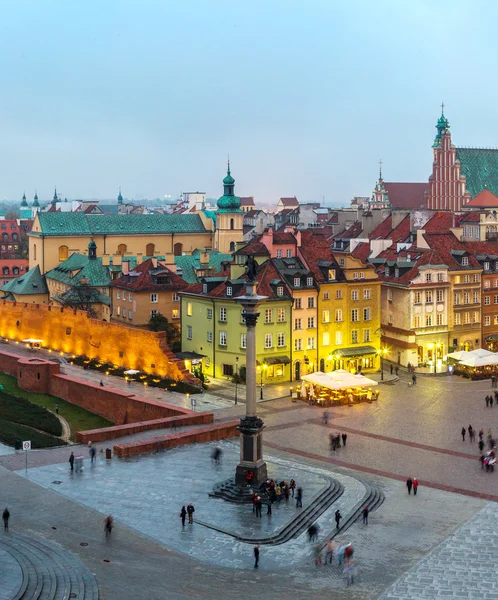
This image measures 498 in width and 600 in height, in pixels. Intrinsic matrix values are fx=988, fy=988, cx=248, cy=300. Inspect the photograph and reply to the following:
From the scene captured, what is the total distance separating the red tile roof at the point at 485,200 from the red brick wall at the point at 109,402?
211ft

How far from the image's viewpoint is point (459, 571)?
29.0 metres

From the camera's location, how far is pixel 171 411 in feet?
161

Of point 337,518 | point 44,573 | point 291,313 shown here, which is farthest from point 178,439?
point 291,313

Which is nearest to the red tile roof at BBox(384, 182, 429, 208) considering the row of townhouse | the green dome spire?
the green dome spire

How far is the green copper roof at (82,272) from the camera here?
81125 millimetres

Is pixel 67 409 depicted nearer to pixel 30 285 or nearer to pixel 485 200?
pixel 30 285

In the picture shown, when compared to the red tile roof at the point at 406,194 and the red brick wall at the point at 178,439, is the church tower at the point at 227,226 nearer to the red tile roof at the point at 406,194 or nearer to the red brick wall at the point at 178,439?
the red tile roof at the point at 406,194

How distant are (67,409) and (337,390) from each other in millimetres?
15441

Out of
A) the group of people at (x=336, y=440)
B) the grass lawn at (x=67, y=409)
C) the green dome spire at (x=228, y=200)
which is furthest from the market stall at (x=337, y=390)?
the green dome spire at (x=228, y=200)

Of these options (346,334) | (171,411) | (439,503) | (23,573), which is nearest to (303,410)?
(171,411)

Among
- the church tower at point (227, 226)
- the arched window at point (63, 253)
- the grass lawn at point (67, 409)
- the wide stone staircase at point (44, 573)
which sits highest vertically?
the church tower at point (227, 226)

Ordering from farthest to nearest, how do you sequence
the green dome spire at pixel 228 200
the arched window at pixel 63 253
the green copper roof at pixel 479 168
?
the green copper roof at pixel 479 168 < the green dome spire at pixel 228 200 < the arched window at pixel 63 253

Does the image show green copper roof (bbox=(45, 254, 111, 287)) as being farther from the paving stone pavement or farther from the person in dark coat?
the paving stone pavement

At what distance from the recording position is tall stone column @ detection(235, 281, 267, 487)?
35719 mm
